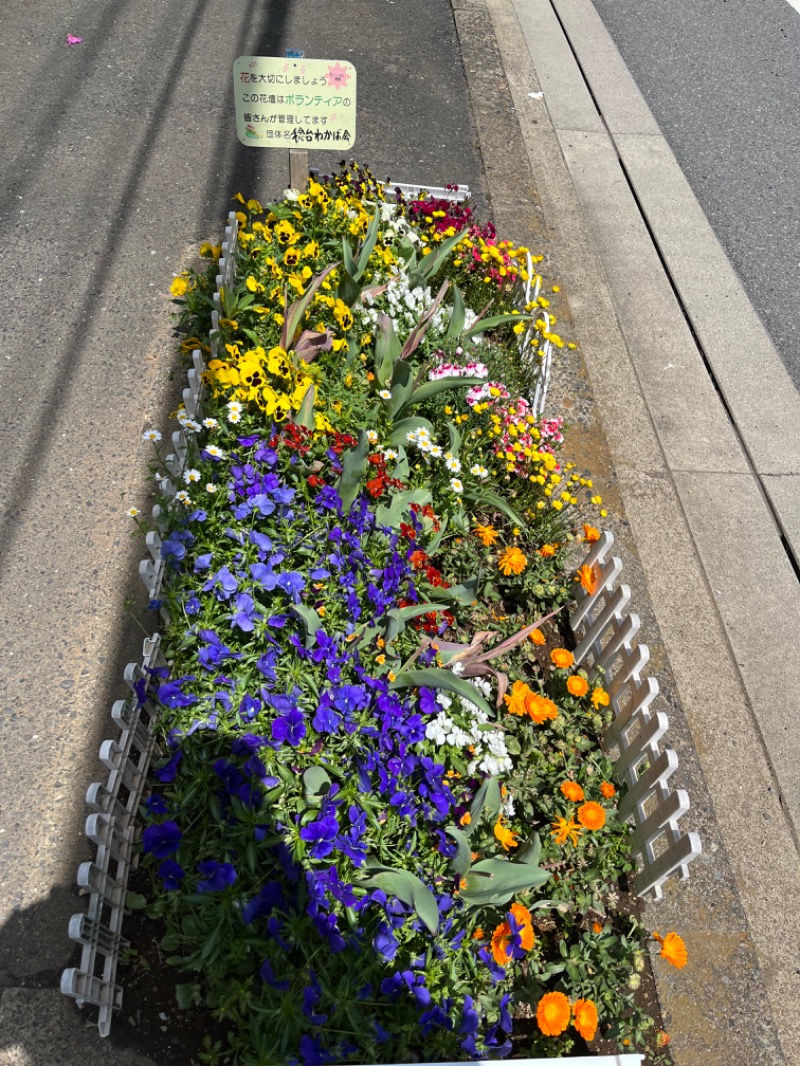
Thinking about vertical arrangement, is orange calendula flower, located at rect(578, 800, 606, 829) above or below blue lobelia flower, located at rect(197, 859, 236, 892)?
below

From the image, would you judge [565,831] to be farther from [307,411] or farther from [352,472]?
[307,411]

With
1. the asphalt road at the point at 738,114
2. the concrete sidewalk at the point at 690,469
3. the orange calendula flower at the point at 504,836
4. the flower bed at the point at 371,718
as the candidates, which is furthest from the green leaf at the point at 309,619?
the asphalt road at the point at 738,114

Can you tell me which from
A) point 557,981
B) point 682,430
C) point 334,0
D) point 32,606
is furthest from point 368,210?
point 334,0

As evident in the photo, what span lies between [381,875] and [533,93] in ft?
17.8

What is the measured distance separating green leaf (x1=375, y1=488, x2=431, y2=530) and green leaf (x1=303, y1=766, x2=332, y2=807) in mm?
733

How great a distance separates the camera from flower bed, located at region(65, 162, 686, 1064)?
1.59m

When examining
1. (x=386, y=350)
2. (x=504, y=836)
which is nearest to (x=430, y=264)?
(x=386, y=350)

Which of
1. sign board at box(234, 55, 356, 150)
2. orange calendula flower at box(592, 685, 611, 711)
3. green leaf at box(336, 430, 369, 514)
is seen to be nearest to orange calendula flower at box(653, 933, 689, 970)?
orange calendula flower at box(592, 685, 611, 711)

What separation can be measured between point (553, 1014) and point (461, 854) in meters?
0.37

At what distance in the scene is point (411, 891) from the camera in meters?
1.61

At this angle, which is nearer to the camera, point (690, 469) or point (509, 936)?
point (509, 936)

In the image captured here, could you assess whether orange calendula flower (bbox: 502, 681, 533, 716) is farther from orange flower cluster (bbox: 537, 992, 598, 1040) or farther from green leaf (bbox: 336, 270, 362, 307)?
green leaf (bbox: 336, 270, 362, 307)

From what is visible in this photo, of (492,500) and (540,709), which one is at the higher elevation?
(492,500)

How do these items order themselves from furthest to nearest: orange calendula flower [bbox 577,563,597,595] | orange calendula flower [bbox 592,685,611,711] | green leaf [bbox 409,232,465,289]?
1. green leaf [bbox 409,232,465,289]
2. orange calendula flower [bbox 577,563,597,595]
3. orange calendula flower [bbox 592,685,611,711]
